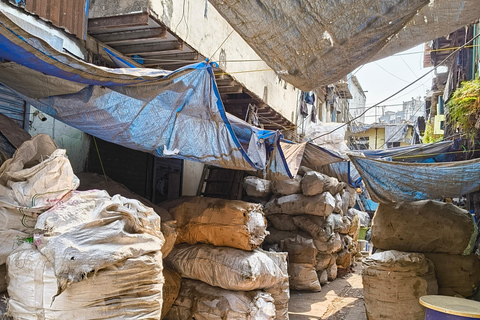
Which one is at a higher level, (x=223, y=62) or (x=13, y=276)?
(x=223, y=62)

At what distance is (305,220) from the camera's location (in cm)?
942

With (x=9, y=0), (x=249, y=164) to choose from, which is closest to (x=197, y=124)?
(x=249, y=164)

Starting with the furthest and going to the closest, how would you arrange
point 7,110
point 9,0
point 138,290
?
point 7,110
point 9,0
point 138,290

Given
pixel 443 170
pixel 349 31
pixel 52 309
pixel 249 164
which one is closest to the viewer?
pixel 52 309

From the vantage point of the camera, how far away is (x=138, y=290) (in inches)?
105

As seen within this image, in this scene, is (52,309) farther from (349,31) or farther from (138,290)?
(349,31)

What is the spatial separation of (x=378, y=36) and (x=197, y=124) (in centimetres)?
207

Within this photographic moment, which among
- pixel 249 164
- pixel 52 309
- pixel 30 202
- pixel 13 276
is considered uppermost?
pixel 249 164

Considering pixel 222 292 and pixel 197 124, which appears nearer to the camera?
pixel 197 124

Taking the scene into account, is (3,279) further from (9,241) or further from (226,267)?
(226,267)

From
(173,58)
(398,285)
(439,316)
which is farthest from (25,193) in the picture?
(398,285)

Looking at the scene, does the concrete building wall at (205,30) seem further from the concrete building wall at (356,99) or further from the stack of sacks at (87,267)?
the concrete building wall at (356,99)

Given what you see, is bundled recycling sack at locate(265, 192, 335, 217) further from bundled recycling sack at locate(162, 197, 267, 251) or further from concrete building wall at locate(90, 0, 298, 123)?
bundled recycling sack at locate(162, 197, 267, 251)

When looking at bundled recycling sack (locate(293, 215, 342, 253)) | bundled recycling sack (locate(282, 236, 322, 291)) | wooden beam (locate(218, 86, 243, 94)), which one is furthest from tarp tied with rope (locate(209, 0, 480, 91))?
bundled recycling sack (locate(293, 215, 342, 253))
